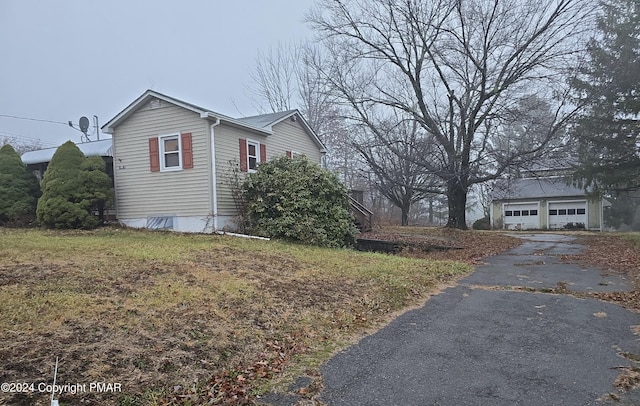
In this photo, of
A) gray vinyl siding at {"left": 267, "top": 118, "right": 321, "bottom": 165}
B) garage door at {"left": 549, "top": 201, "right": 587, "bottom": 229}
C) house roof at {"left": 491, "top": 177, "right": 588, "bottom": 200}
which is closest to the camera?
gray vinyl siding at {"left": 267, "top": 118, "right": 321, "bottom": 165}

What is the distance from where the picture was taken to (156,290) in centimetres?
523

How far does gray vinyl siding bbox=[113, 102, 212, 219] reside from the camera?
12.7 m

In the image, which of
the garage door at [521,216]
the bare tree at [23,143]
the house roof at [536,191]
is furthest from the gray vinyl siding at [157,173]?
the garage door at [521,216]

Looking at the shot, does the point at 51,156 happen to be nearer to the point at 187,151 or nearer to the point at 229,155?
the point at 187,151

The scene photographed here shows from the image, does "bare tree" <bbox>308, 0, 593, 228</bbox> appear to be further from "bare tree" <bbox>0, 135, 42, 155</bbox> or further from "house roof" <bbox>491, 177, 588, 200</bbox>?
"bare tree" <bbox>0, 135, 42, 155</bbox>

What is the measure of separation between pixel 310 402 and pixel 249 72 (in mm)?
31433

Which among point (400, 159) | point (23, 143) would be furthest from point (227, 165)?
point (23, 143)

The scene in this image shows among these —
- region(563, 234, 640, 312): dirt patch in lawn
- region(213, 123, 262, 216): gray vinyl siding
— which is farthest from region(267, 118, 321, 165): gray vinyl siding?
region(563, 234, 640, 312): dirt patch in lawn

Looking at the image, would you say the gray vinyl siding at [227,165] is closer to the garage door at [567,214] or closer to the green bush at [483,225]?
the green bush at [483,225]

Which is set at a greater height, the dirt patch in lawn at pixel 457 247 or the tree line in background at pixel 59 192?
the tree line in background at pixel 59 192

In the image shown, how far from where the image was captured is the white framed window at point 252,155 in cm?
1444

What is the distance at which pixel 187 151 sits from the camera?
42.2 ft

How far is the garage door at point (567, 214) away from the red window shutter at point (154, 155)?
29377mm

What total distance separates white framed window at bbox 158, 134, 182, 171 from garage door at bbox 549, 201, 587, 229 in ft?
94.9
